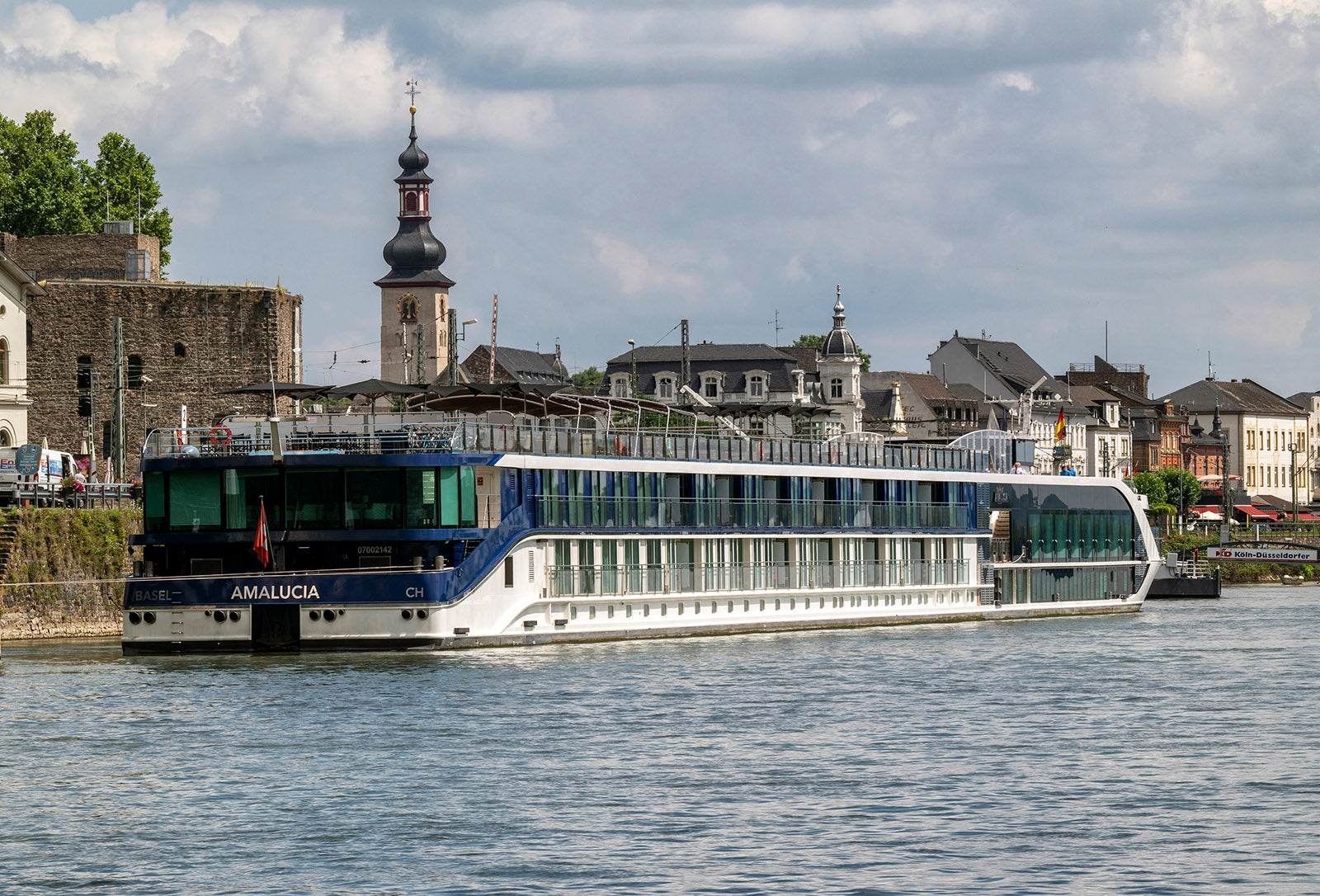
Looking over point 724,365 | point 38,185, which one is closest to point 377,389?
point 38,185

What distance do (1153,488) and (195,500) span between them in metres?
124

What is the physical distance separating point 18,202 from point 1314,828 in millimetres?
80389


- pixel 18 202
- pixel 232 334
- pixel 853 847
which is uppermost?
pixel 18 202

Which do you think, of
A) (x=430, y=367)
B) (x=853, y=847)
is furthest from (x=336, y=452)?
(x=430, y=367)

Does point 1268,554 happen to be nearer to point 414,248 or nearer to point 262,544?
point 414,248

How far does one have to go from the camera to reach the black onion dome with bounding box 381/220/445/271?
7239 inches

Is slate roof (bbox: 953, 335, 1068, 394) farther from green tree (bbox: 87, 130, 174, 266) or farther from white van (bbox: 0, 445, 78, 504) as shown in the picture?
white van (bbox: 0, 445, 78, 504)

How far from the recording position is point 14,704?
37.6m

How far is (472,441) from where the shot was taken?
48094mm

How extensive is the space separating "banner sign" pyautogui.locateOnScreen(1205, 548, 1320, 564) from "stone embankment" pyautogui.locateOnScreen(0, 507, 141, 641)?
77.8m

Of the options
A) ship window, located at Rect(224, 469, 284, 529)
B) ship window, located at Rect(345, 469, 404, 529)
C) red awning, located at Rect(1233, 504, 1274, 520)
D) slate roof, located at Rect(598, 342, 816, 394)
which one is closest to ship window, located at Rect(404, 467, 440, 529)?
ship window, located at Rect(345, 469, 404, 529)

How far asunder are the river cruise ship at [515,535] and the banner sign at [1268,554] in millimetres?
60860

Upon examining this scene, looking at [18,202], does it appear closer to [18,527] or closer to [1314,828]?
[18,527]

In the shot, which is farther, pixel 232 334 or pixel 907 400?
pixel 907 400
